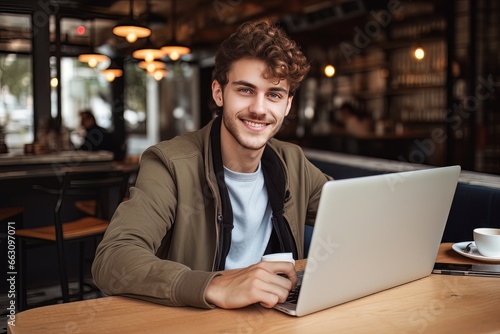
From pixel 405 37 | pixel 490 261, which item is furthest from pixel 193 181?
pixel 405 37

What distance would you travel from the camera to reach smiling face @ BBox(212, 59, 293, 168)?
1584 millimetres

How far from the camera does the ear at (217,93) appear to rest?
1.77 m

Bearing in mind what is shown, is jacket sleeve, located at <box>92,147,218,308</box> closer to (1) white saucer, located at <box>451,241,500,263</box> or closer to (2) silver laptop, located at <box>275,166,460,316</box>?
(2) silver laptop, located at <box>275,166,460,316</box>

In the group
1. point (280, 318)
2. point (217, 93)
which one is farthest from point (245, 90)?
point (280, 318)

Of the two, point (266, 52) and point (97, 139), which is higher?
point (266, 52)

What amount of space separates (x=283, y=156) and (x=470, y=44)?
5.92 metres

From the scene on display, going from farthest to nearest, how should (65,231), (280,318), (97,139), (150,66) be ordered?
(150,66) < (97,139) < (65,231) < (280,318)

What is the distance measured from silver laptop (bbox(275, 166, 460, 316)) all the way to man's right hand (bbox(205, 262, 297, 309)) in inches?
1.6

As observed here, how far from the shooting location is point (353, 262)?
3.77 feet

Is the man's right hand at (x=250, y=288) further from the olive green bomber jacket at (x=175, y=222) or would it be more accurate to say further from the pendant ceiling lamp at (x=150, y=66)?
the pendant ceiling lamp at (x=150, y=66)

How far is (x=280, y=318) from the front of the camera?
1.13 metres

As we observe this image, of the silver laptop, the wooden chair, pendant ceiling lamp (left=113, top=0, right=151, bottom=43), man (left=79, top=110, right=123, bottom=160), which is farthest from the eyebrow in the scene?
man (left=79, top=110, right=123, bottom=160)

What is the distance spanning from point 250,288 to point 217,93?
0.82m

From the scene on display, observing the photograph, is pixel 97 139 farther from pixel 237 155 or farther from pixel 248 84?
pixel 248 84
